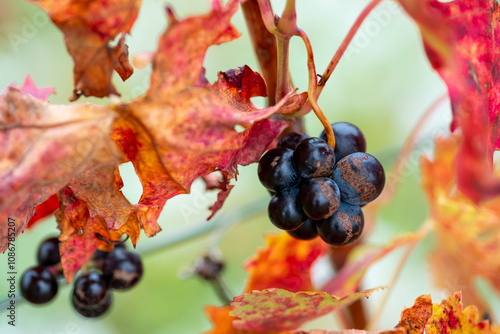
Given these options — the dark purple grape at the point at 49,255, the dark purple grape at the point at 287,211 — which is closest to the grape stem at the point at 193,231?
the dark purple grape at the point at 49,255

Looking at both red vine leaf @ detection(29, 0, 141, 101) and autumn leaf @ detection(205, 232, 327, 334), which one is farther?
autumn leaf @ detection(205, 232, 327, 334)

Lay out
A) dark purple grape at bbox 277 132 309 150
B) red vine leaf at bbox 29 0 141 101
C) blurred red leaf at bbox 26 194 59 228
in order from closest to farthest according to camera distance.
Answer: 1. red vine leaf at bbox 29 0 141 101
2. dark purple grape at bbox 277 132 309 150
3. blurred red leaf at bbox 26 194 59 228

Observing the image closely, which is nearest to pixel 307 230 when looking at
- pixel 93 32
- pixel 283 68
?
pixel 283 68

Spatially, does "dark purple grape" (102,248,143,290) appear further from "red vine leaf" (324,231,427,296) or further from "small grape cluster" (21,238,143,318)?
"red vine leaf" (324,231,427,296)

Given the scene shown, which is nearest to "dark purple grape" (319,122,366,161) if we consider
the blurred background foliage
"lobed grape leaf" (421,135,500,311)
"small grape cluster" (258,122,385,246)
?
"small grape cluster" (258,122,385,246)

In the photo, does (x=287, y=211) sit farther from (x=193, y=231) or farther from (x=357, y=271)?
(x=193, y=231)
